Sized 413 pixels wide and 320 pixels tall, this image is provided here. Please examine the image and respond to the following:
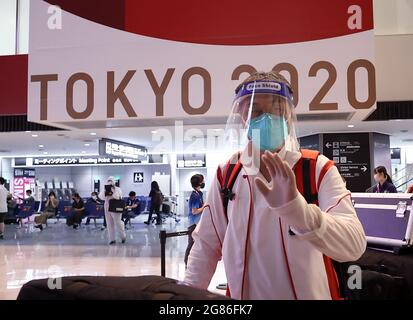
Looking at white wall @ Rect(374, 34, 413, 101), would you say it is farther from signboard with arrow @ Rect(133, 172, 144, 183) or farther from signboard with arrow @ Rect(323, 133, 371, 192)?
signboard with arrow @ Rect(133, 172, 144, 183)

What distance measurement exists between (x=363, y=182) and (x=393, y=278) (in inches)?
306

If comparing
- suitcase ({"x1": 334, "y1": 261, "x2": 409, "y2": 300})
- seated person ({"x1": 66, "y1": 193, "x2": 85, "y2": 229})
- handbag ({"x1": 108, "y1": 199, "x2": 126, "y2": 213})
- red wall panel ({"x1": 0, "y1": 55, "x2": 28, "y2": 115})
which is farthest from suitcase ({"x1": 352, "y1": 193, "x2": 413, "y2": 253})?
seated person ({"x1": 66, "y1": 193, "x2": 85, "y2": 229})

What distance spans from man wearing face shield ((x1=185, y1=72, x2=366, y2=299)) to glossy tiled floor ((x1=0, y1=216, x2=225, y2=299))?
10.9ft

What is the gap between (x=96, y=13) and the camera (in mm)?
3195

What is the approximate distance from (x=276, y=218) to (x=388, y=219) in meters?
1.46

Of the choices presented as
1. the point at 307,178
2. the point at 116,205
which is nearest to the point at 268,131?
the point at 307,178

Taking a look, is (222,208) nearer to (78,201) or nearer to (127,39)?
(127,39)

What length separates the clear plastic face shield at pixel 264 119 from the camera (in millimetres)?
902

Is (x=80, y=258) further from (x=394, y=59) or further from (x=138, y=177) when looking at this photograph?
(x=138, y=177)

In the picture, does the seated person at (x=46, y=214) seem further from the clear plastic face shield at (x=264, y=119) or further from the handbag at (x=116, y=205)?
the clear plastic face shield at (x=264, y=119)

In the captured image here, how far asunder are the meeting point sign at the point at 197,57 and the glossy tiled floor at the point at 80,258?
2.21 meters

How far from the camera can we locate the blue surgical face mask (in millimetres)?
894

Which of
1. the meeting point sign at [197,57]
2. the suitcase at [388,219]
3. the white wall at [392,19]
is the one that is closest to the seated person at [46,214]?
the meeting point sign at [197,57]
